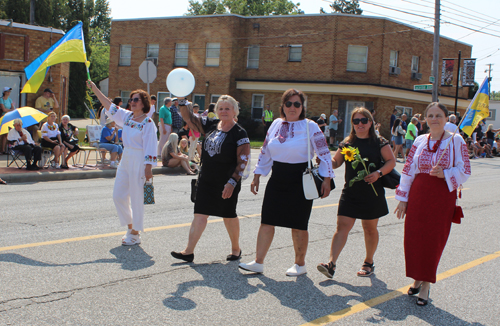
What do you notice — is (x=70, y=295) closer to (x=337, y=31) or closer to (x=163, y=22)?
(x=337, y=31)

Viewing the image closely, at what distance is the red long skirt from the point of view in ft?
14.7

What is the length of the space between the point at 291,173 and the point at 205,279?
4.46 feet

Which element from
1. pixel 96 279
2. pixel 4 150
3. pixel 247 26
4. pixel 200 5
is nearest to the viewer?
pixel 96 279

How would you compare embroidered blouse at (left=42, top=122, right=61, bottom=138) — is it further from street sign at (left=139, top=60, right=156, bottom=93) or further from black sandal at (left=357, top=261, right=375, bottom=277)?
black sandal at (left=357, top=261, right=375, bottom=277)

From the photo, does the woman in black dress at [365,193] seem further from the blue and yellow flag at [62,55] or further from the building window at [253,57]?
the building window at [253,57]

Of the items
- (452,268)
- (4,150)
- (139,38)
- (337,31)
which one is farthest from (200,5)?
(452,268)

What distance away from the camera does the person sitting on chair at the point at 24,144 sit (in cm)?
1232

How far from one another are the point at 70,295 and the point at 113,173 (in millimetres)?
9331

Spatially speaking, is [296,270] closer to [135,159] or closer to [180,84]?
[135,159]

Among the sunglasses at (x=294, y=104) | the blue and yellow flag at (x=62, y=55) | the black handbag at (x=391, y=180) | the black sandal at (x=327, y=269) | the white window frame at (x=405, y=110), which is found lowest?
the black sandal at (x=327, y=269)

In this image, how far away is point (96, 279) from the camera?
476 centimetres

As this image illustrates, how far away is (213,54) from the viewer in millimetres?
32562

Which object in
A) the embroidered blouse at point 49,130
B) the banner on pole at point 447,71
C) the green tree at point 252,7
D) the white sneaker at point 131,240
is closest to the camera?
the white sneaker at point 131,240

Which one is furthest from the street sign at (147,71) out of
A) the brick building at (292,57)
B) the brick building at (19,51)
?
the brick building at (292,57)
